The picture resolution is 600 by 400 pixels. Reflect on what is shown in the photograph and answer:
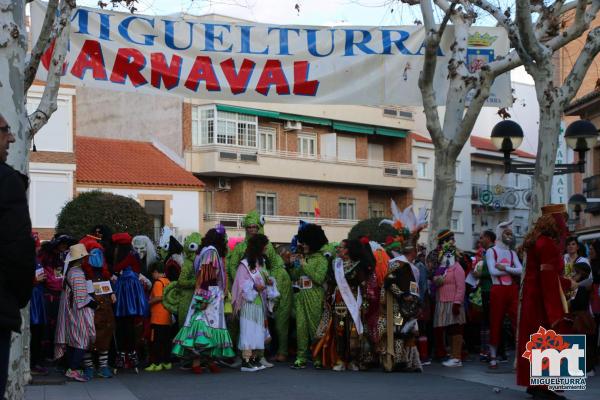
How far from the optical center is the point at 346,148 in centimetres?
5775

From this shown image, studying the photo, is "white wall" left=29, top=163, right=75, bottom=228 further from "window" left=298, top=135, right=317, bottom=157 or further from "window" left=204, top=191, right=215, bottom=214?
"window" left=298, top=135, right=317, bottom=157

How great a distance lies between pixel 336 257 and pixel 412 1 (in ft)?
13.0

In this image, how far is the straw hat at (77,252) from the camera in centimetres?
1266

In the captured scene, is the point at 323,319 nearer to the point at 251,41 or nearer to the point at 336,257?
the point at 336,257

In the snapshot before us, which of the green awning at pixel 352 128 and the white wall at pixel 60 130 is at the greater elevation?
the green awning at pixel 352 128

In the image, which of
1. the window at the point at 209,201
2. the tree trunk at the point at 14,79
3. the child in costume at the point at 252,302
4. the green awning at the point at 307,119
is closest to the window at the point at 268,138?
the green awning at the point at 307,119

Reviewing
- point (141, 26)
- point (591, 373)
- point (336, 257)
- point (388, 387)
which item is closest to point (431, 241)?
point (336, 257)

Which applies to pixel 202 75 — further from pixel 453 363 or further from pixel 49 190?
pixel 49 190

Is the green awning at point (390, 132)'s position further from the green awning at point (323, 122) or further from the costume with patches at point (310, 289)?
the costume with patches at point (310, 289)

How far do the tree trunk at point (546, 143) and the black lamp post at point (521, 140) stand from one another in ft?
9.36

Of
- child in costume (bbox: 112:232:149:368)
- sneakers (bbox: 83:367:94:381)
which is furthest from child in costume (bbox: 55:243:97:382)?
child in costume (bbox: 112:232:149:368)

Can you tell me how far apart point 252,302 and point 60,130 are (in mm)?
32261

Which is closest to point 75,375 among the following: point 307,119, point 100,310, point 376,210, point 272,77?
point 100,310

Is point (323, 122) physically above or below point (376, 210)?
above
